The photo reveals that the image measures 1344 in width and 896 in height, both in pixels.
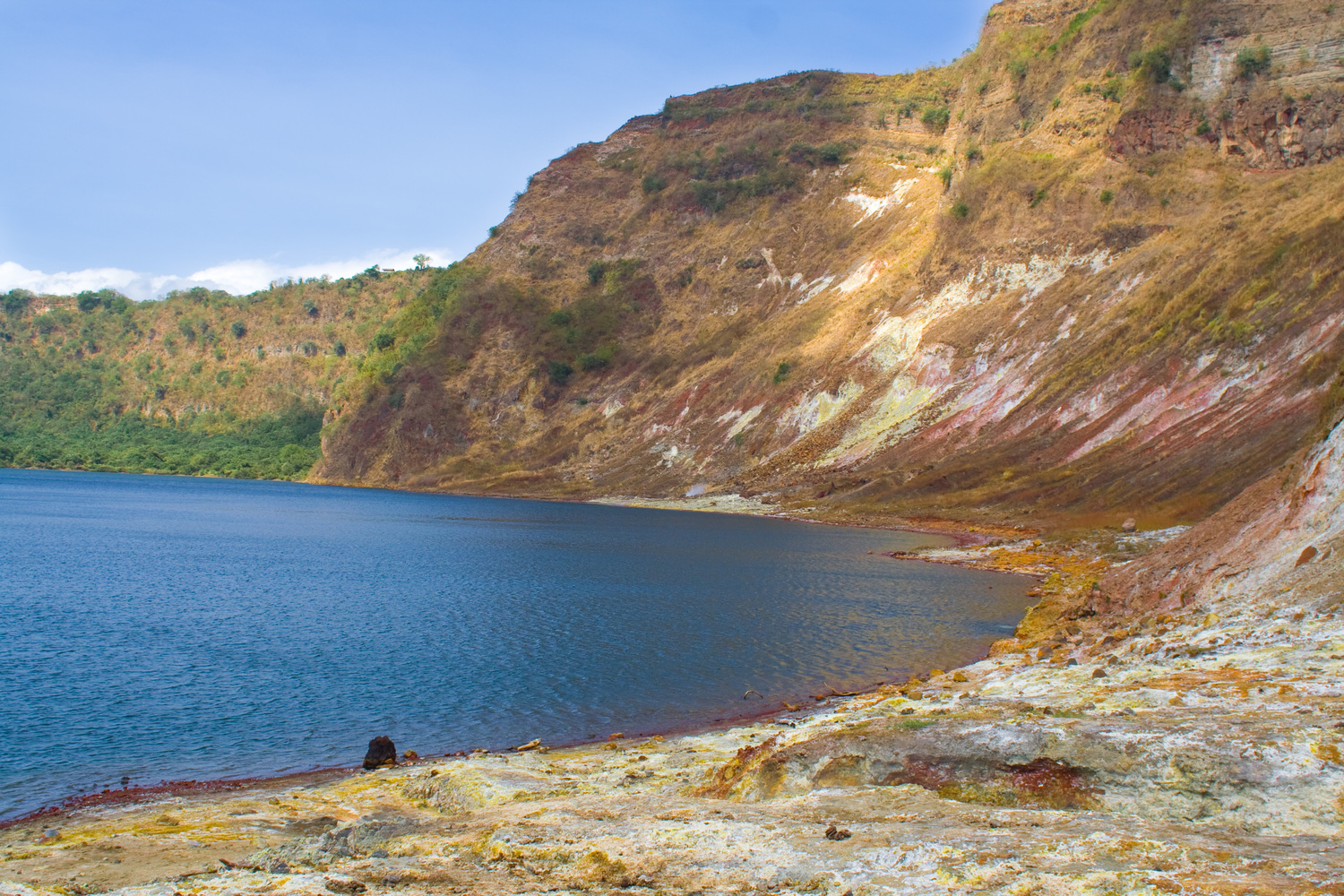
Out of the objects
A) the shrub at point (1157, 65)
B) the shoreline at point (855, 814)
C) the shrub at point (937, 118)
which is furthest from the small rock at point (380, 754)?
the shrub at point (937, 118)

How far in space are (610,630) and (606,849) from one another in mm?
18379

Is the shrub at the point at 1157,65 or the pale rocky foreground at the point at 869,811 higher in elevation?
the shrub at the point at 1157,65

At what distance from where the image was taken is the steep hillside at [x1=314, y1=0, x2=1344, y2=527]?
165 feet

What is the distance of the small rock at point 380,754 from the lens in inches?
596

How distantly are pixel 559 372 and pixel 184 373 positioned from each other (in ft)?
317

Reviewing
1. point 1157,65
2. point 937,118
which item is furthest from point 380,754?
point 937,118

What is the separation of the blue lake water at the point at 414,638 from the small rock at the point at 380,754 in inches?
31.2

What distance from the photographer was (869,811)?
9.41 m

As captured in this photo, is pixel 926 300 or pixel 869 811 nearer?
pixel 869 811

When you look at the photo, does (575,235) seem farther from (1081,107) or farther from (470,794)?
(470,794)

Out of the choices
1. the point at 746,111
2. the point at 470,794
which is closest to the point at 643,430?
the point at 746,111

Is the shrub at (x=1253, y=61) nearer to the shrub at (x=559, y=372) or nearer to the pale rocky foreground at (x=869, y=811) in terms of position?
the pale rocky foreground at (x=869, y=811)

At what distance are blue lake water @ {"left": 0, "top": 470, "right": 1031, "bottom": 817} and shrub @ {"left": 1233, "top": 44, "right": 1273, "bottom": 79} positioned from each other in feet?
122

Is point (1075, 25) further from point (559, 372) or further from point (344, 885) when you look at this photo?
point (344, 885)
